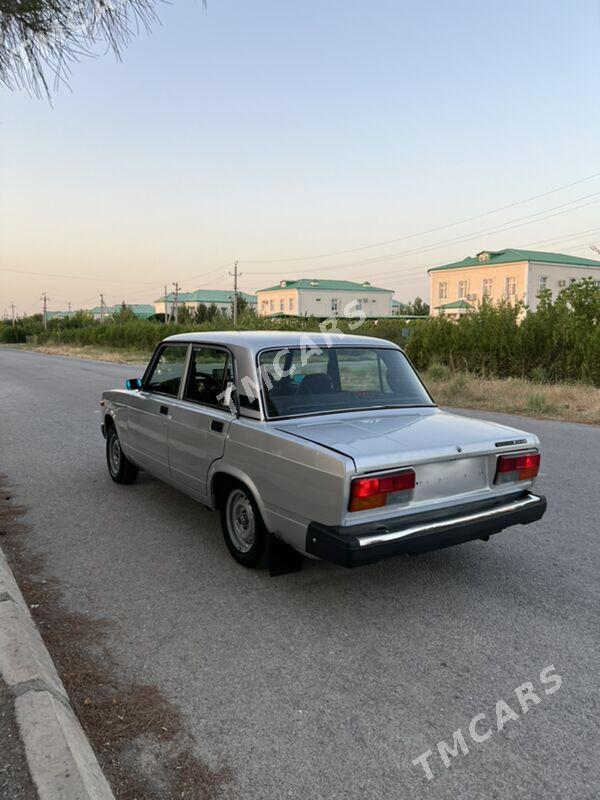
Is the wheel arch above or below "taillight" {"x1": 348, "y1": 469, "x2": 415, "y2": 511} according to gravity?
below

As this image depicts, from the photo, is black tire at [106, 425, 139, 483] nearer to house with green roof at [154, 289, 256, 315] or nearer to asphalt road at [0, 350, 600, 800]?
asphalt road at [0, 350, 600, 800]

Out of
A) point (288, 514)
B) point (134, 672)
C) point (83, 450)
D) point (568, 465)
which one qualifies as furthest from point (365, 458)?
point (83, 450)

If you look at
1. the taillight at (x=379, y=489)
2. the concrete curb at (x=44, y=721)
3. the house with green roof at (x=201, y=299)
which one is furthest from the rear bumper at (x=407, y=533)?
the house with green roof at (x=201, y=299)

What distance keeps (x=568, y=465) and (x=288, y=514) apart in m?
5.15

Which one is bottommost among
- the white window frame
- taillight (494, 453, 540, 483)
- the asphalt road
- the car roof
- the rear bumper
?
the asphalt road

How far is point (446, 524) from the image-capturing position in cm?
358

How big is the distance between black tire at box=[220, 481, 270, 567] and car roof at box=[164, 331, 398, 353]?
1018 mm

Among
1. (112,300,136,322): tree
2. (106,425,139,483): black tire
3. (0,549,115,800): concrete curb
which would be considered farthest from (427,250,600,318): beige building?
(0,549,115,800): concrete curb

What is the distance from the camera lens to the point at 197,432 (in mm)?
4672

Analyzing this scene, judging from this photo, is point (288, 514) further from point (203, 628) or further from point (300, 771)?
point (300, 771)

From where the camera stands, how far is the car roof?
4.49m

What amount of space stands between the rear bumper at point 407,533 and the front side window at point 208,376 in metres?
1.54

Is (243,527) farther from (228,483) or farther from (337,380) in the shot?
(337,380)

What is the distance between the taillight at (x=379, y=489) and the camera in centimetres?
332
